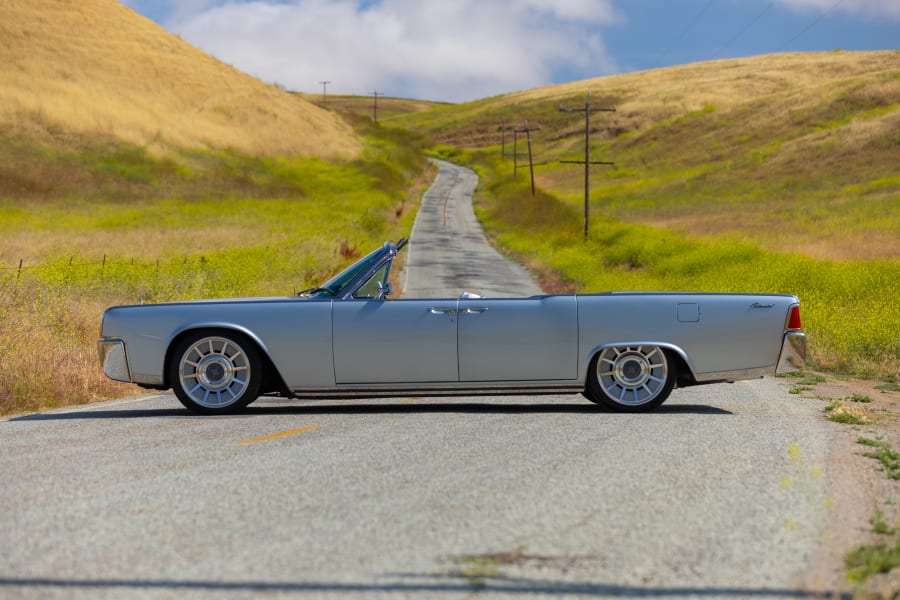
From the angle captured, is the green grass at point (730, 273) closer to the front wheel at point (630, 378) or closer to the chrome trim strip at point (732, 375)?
the chrome trim strip at point (732, 375)

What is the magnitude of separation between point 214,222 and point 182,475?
4387 cm

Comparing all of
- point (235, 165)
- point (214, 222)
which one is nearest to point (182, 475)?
point (214, 222)

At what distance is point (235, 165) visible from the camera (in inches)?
3039

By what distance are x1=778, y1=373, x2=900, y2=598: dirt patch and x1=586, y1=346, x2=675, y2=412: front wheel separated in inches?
57.4

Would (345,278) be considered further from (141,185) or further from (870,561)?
(141,185)

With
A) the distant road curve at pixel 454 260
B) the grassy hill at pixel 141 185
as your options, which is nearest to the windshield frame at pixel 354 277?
the grassy hill at pixel 141 185

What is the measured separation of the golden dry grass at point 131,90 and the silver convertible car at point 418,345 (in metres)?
63.4

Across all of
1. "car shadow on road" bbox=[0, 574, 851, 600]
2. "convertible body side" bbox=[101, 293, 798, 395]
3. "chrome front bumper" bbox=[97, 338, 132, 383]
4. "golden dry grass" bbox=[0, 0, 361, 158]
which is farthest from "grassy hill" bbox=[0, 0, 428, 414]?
"car shadow on road" bbox=[0, 574, 851, 600]

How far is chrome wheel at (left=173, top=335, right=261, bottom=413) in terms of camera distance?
9.62 m

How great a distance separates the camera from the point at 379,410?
9.99 m

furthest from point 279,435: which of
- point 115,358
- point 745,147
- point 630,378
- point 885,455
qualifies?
point 745,147

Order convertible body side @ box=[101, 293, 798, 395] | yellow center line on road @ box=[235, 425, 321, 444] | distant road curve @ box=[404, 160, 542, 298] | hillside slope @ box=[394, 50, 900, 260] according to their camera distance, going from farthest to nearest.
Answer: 1. hillside slope @ box=[394, 50, 900, 260]
2. distant road curve @ box=[404, 160, 542, 298]
3. convertible body side @ box=[101, 293, 798, 395]
4. yellow center line on road @ box=[235, 425, 321, 444]

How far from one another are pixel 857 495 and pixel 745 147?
95.1 meters

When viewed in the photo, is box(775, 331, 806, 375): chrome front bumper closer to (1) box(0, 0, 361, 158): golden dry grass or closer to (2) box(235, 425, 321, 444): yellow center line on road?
(2) box(235, 425, 321, 444): yellow center line on road
